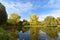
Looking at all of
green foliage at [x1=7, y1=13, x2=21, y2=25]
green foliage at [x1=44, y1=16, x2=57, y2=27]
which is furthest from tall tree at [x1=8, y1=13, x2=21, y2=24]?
green foliage at [x1=44, y1=16, x2=57, y2=27]

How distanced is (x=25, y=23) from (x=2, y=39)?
56.2m

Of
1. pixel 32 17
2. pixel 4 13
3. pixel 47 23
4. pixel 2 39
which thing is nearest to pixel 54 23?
pixel 47 23

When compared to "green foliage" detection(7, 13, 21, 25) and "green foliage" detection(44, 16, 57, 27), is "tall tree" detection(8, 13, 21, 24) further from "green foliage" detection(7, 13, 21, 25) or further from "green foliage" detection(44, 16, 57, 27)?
"green foliage" detection(44, 16, 57, 27)

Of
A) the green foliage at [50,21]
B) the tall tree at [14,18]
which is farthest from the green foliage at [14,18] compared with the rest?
the green foliage at [50,21]

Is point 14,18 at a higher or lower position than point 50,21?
higher

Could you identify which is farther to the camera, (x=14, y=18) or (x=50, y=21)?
(x=14, y=18)

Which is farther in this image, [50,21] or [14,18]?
[14,18]

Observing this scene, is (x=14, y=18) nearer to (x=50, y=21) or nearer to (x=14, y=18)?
(x=14, y=18)

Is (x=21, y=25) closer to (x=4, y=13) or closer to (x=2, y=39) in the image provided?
(x=4, y=13)

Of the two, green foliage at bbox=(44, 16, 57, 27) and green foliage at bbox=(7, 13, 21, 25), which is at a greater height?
green foliage at bbox=(7, 13, 21, 25)

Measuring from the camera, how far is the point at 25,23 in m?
71.0

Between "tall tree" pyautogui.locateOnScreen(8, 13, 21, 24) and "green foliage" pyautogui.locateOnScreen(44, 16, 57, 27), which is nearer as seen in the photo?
"tall tree" pyautogui.locateOnScreen(8, 13, 21, 24)

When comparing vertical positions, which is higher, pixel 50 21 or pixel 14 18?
pixel 14 18

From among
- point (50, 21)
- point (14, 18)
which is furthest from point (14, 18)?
point (50, 21)
